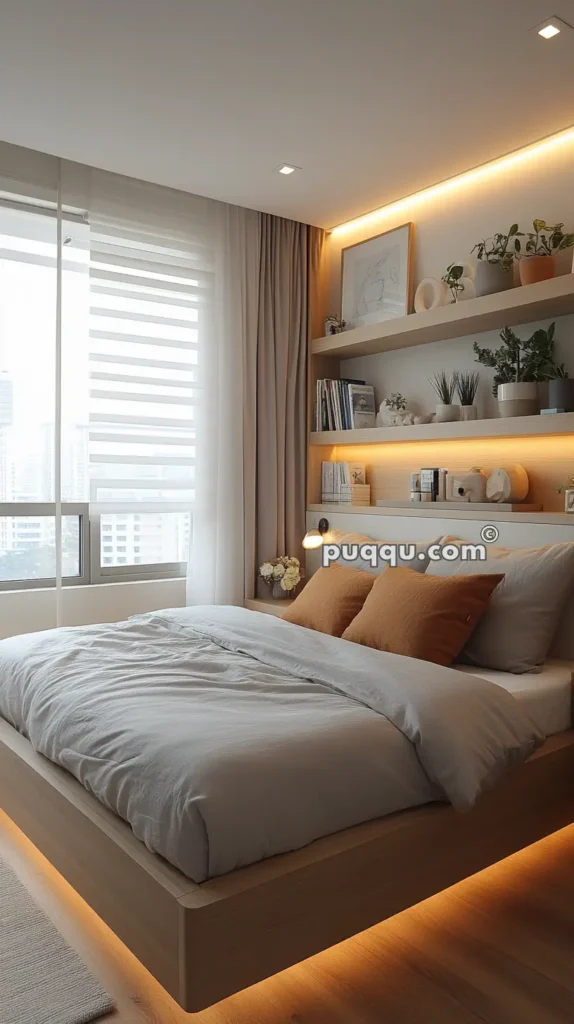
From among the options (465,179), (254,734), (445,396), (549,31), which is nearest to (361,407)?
(445,396)

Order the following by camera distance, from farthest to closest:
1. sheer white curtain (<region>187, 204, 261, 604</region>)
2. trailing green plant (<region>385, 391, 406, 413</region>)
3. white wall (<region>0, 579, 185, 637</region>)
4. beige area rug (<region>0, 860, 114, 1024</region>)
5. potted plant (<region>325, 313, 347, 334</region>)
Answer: potted plant (<region>325, 313, 347, 334</region>)
sheer white curtain (<region>187, 204, 261, 604</region>)
trailing green plant (<region>385, 391, 406, 413</region>)
white wall (<region>0, 579, 185, 637</region>)
beige area rug (<region>0, 860, 114, 1024</region>)

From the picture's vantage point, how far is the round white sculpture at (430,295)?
3562 mm

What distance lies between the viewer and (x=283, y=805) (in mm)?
1730

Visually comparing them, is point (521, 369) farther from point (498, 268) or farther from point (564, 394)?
point (498, 268)

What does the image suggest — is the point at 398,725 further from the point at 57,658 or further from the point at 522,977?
the point at 57,658

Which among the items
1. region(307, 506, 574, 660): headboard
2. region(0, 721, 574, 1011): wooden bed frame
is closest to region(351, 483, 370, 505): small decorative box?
region(307, 506, 574, 660): headboard

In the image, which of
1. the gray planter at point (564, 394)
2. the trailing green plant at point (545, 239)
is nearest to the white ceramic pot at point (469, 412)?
the gray planter at point (564, 394)

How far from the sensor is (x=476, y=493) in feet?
11.1

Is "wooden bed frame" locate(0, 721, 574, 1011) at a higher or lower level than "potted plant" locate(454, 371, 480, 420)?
lower

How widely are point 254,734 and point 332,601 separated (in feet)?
4.42

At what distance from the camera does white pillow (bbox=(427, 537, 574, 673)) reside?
2.72 metres

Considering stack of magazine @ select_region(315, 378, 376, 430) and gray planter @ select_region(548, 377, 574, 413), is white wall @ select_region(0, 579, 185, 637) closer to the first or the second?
stack of magazine @ select_region(315, 378, 376, 430)

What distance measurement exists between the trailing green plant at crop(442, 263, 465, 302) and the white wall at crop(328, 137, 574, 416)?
17 cm

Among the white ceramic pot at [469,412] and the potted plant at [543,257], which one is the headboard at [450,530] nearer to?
the white ceramic pot at [469,412]
